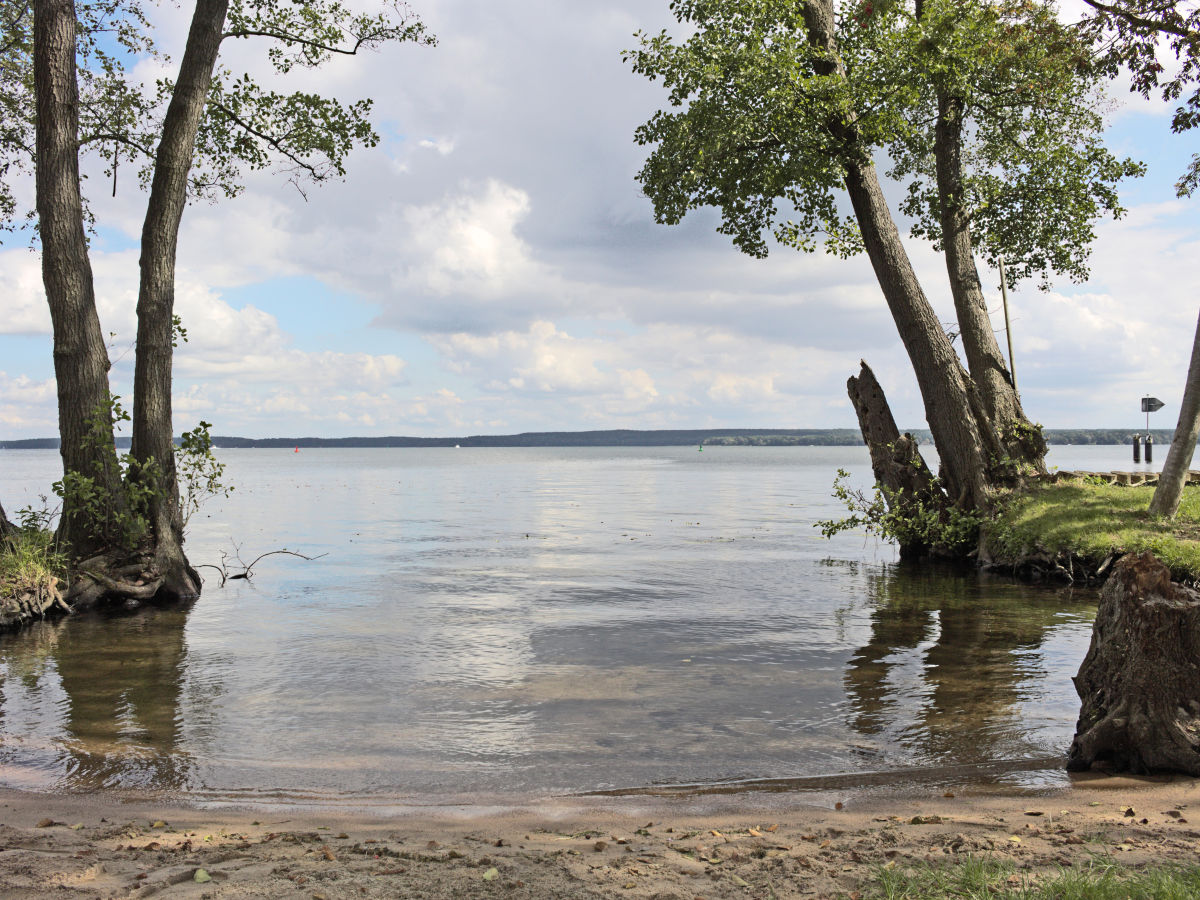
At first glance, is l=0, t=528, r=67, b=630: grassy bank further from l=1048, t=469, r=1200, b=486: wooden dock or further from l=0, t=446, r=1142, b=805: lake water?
l=1048, t=469, r=1200, b=486: wooden dock

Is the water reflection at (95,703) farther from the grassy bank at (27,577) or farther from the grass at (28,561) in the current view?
the grass at (28,561)

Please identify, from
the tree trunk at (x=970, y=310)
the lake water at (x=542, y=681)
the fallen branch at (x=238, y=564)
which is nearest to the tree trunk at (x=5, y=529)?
the lake water at (x=542, y=681)

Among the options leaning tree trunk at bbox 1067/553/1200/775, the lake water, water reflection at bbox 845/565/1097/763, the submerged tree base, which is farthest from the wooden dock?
the submerged tree base

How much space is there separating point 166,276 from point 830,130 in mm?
13122

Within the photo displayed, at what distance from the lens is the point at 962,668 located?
10758 mm

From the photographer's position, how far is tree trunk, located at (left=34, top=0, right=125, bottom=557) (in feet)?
49.8

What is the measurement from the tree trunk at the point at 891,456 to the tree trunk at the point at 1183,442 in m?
5.15

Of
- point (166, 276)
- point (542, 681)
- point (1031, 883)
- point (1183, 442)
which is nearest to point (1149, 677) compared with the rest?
point (1031, 883)

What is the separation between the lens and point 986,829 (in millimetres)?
5441

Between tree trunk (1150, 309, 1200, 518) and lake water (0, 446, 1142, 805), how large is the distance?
2368 millimetres

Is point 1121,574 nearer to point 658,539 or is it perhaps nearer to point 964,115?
point 964,115

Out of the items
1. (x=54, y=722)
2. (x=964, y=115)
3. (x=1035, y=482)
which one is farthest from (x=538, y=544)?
(x=54, y=722)

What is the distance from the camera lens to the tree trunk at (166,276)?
16156mm

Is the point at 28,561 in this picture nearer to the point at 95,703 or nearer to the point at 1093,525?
the point at 95,703
